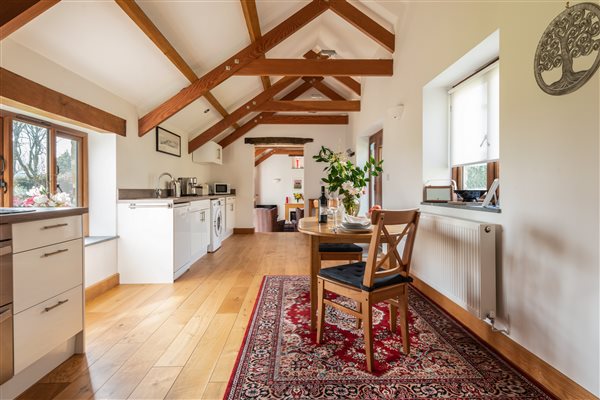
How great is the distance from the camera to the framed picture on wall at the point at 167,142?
4211 millimetres

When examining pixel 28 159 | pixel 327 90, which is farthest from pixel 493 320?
pixel 327 90

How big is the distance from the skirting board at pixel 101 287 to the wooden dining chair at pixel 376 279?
7.26 feet

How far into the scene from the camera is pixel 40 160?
260 centimetres

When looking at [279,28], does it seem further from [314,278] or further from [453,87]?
[314,278]

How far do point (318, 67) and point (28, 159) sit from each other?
10.6 feet

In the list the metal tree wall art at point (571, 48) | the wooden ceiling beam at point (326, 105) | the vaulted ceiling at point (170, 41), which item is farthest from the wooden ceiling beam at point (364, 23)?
the metal tree wall art at point (571, 48)

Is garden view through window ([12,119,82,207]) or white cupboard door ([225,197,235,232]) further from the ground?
garden view through window ([12,119,82,207])

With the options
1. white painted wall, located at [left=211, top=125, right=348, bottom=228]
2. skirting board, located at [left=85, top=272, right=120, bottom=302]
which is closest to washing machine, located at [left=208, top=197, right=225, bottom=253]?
white painted wall, located at [left=211, top=125, right=348, bottom=228]

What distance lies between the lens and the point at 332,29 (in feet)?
15.1

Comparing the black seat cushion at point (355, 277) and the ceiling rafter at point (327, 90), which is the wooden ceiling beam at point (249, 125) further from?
the black seat cushion at point (355, 277)

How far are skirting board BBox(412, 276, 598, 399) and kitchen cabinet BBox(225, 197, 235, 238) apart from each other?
463cm

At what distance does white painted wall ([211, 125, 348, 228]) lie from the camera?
22.9ft

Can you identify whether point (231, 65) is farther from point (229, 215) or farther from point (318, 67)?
point (229, 215)

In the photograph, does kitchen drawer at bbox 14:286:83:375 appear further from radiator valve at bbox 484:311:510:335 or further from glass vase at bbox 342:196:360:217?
radiator valve at bbox 484:311:510:335
